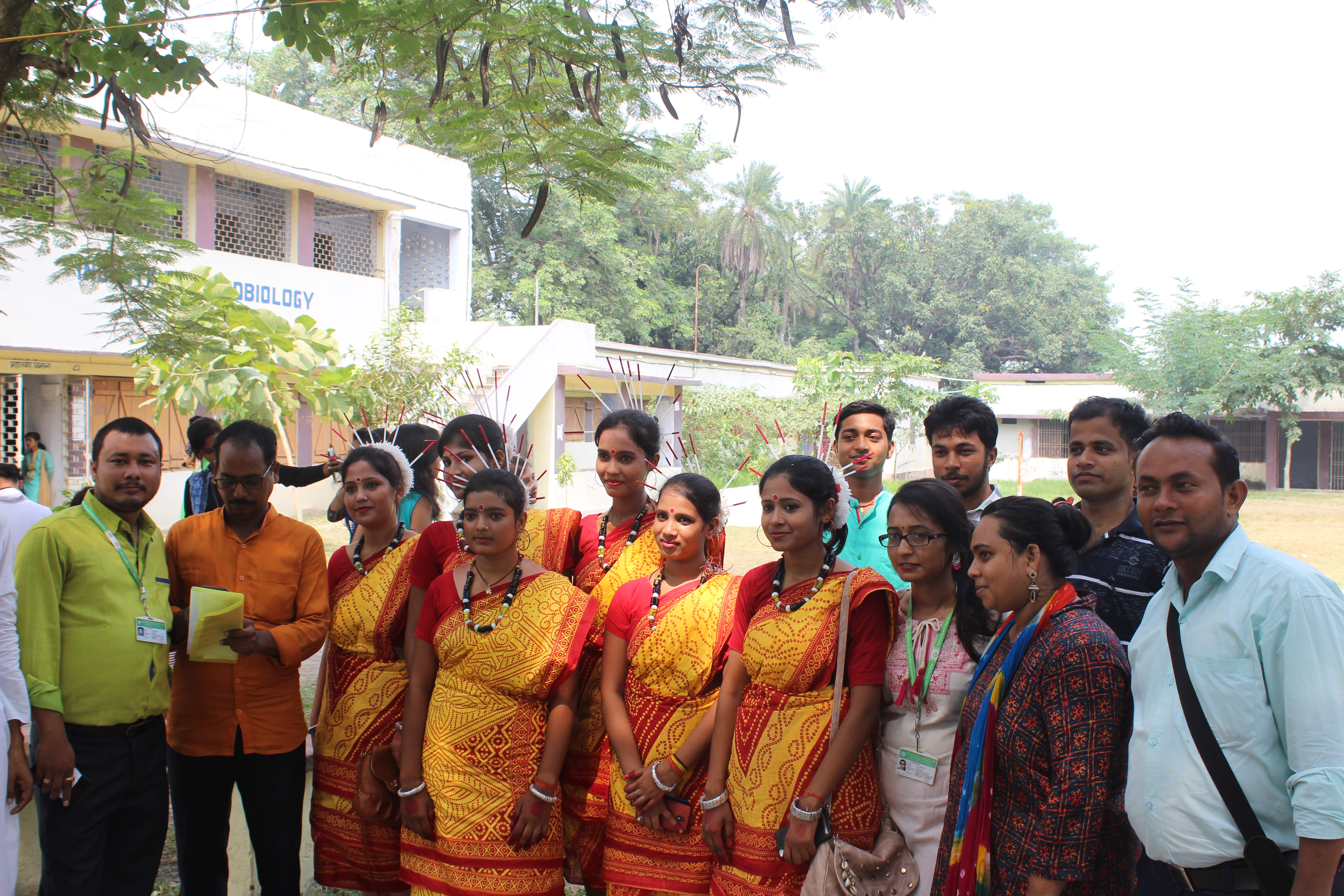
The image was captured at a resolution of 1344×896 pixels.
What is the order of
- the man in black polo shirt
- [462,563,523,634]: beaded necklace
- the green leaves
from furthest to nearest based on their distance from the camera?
the green leaves < [462,563,523,634]: beaded necklace < the man in black polo shirt

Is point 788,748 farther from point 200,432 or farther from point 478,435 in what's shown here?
point 200,432

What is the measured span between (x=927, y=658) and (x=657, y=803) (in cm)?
86

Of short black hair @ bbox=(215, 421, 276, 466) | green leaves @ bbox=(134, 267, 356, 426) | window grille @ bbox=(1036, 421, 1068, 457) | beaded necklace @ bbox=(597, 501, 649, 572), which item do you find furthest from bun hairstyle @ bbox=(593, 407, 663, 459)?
window grille @ bbox=(1036, 421, 1068, 457)

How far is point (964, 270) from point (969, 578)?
3819 cm

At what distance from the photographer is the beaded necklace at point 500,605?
275 cm

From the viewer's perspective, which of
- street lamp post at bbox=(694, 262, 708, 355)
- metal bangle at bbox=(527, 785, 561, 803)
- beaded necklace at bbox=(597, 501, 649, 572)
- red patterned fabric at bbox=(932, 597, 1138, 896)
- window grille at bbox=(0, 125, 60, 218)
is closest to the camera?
red patterned fabric at bbox=(932, 597, 1138, 896)

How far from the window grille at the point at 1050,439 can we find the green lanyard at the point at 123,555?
2687cm

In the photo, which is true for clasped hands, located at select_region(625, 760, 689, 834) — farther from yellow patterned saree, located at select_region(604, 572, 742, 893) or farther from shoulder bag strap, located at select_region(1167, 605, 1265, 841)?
shoulder bag strap, located at select_region(1167, 605, 1265, 841)

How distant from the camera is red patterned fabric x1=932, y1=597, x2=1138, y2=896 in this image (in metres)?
1.91

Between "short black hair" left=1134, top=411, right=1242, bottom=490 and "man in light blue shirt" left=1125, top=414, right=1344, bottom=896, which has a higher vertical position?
"short black hair" left=1134, top=411, right=1242, bottom=490

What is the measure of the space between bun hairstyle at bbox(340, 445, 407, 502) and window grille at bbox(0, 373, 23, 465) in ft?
33.3

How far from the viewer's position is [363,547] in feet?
10.5

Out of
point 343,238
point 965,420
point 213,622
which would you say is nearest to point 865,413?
point 965,420

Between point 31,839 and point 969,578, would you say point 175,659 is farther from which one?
point 969,578
